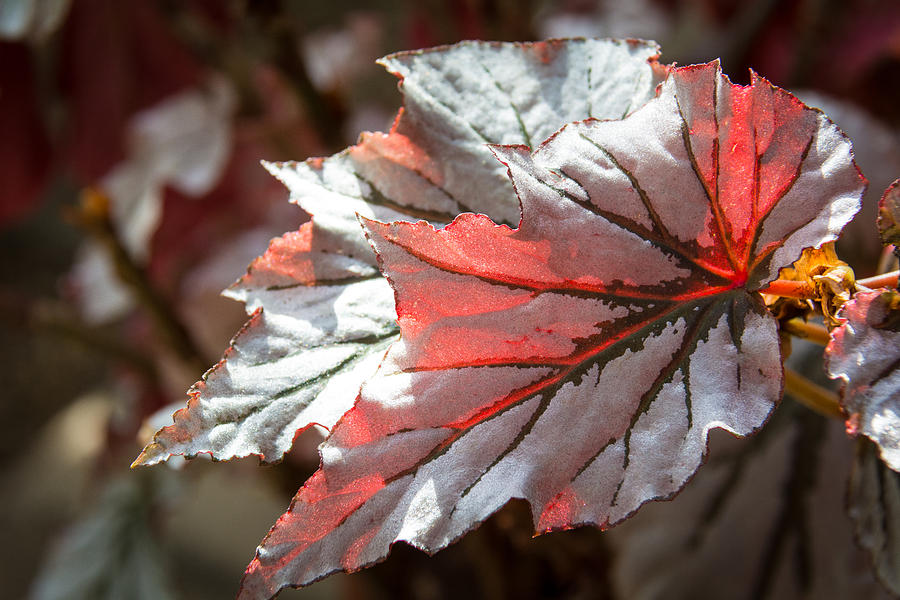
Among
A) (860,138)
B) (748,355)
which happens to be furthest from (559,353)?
(860,138)

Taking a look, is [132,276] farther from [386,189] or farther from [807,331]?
[807,331]

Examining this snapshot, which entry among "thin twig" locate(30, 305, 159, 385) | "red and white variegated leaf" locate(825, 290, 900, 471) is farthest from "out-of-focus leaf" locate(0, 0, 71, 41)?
"red and white variegated leaf" locate(825, 290, 900, 471)

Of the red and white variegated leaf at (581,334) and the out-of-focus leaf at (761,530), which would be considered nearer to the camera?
the red and white variegated leaf at (581,334)

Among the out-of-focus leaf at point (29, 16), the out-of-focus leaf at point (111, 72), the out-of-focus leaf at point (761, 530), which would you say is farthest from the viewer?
the out-of-focus leaf at point (111, 72)

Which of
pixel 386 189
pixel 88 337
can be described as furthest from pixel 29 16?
pixel 386 189

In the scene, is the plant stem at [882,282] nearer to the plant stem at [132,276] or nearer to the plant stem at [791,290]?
the plant stem at [791,290]

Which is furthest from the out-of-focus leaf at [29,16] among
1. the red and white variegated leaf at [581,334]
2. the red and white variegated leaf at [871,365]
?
the red and white variegated leaf at [871,365]

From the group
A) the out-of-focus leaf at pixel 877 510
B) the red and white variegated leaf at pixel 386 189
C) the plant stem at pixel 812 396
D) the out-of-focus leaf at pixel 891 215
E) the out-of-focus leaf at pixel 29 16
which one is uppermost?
the out-of-focus leaf at pixel 29 16
